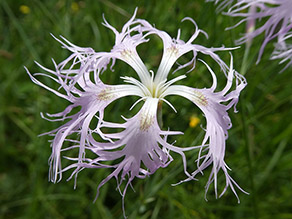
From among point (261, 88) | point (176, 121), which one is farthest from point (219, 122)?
point (261, 88)

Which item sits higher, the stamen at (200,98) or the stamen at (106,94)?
the stamen at (200,98)

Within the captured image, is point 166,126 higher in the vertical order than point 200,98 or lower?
lower

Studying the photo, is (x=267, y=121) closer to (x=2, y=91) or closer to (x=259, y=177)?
(x=259, y=177)

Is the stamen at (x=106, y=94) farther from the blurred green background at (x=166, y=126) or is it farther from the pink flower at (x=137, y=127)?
the blurred green background at (x=166, y=126)

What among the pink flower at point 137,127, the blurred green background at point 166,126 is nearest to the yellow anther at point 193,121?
the blurred green background at point 166,126

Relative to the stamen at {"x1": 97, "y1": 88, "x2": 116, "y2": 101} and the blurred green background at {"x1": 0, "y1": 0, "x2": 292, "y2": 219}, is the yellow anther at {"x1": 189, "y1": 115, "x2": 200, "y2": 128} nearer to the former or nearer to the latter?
the blurred green background at {"x1": 0, "y1": 0, "x2": 292, "y2": 219}

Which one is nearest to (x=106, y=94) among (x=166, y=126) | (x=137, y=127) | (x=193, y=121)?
(x=137, y=127)

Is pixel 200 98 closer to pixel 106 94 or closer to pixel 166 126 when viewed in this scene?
pixel 106 94

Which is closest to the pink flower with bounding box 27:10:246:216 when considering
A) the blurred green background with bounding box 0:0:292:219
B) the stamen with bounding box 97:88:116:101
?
the stamen with bounding box 97:88:116:101

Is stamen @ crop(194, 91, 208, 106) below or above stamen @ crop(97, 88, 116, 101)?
above
